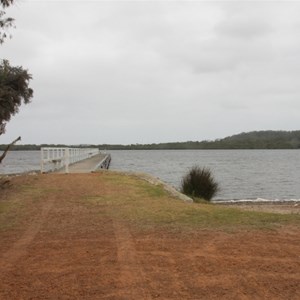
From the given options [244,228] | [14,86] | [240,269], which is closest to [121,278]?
[240,269]

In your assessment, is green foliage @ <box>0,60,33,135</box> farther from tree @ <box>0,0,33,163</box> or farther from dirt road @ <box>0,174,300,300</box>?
dirt road @ <box>0,174,300,300</box>

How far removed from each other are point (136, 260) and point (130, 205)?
4.78 m

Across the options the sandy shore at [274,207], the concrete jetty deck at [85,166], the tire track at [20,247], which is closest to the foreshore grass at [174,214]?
the tire track at [20,247]

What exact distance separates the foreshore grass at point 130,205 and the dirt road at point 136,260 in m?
0.37

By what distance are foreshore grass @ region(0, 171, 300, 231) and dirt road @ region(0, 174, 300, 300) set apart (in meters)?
0.37

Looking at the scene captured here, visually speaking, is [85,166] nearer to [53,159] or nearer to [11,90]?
[53,159]

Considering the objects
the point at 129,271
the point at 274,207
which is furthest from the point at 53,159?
the point at 129,271

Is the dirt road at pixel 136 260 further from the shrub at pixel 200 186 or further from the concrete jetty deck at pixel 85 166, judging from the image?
the concrete jetty deck at pixel 85 166

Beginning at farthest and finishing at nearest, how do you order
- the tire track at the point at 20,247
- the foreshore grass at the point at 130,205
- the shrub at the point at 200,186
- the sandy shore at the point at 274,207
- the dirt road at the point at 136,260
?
the shrub at the point at 200,186, the sandy shore at the point at 274,207, the foreshore grass at the point at 130,205, the tire track at the point at 20,247, the dirt road at the point at 136,260

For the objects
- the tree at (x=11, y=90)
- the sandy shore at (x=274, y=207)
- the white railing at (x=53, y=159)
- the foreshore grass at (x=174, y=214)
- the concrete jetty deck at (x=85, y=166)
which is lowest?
the sandy shore at (x=274, y=207)

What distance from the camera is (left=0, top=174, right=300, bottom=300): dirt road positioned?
5.34 meters

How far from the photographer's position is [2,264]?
255 inches

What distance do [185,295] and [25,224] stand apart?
16.2ft

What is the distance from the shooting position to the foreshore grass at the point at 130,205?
9.23 metres
